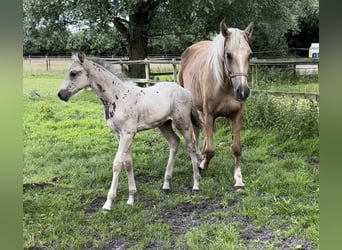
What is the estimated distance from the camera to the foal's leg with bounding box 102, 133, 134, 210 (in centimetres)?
136

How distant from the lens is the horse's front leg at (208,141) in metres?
1.64

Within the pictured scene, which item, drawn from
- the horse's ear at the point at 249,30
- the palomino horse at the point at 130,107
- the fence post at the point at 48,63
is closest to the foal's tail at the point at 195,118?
the palomino horse at the point at 130,107

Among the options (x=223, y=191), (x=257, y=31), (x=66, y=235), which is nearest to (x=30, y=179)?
(x=66, y=235)

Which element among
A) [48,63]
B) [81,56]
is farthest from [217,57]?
[48,63]

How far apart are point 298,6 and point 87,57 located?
750mm

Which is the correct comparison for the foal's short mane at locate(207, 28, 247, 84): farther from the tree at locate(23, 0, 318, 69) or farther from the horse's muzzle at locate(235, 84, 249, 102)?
the horse's muzzle at locate(235, 84, 249, 102)

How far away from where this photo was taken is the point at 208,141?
1.67 metres

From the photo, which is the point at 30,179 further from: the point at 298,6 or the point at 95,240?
the point at 298,6

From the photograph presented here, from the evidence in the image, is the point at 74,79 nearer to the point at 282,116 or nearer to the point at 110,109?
the point at 110,109

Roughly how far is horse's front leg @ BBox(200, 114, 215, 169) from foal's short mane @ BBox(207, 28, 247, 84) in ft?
0.65

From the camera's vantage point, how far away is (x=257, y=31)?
1324mm

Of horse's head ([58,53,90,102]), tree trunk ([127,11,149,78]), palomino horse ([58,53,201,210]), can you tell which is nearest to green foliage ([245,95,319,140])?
palomino horse ([58,53,201,210])

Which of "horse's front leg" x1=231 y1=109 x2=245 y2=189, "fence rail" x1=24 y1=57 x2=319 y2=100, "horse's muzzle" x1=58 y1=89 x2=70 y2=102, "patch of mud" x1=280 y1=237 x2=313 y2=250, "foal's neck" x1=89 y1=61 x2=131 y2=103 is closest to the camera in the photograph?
"patch of mud" x1=280 y1=237 x2=313 y2=250

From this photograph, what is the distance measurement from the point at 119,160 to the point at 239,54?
1.98 ft
